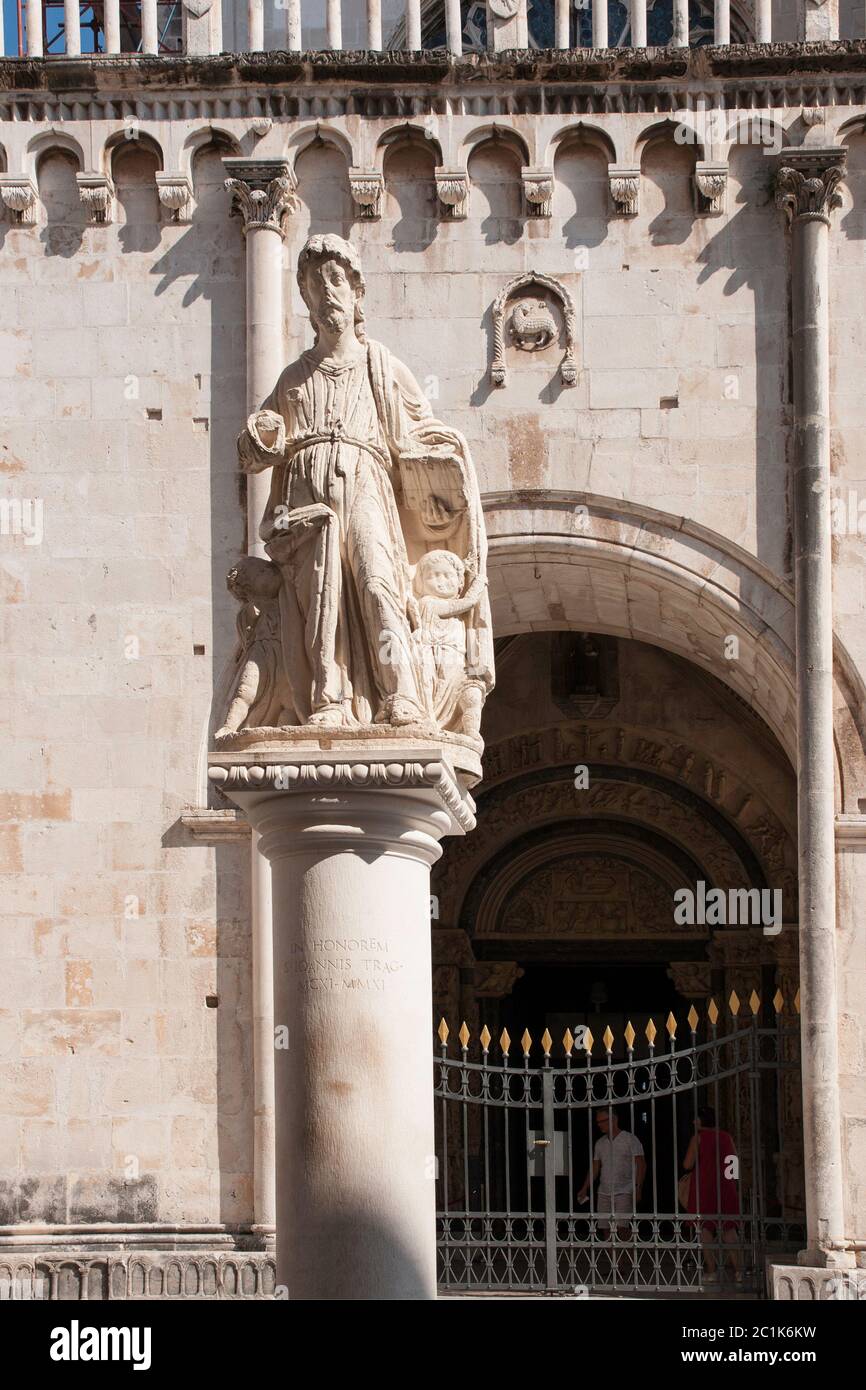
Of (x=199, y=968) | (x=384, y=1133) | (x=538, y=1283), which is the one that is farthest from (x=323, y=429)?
(x=538, y=1283)

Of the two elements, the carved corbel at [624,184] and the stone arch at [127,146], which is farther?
the stone arch at [127,146]

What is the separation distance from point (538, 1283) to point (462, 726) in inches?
271

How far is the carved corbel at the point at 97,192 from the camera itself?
1303 centimetres

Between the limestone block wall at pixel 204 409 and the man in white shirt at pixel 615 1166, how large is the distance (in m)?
2.59

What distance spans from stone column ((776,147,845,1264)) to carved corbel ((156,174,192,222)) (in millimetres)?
3487

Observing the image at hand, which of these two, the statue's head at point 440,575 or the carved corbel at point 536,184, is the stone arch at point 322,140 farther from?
the statue's head at point 440,575

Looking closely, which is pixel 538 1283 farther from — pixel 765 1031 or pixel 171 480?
pixel 171 480

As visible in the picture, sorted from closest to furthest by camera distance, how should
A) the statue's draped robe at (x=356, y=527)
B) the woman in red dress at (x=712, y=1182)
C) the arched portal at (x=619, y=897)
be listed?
1. the statue's draped robe at (x=356, y=527)
2. the woman in red dress at (x=712, y=1182)
3. the arched portal at (x=619, y=897)

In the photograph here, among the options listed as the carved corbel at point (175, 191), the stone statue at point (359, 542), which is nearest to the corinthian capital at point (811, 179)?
the carved corbel at point (175, 191)

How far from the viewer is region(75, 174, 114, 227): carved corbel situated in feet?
42.8

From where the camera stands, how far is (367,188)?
13000 millimetres

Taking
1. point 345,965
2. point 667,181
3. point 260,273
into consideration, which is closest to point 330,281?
point 345,965

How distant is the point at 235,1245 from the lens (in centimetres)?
1201

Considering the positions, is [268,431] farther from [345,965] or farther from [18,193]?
[18,193]
